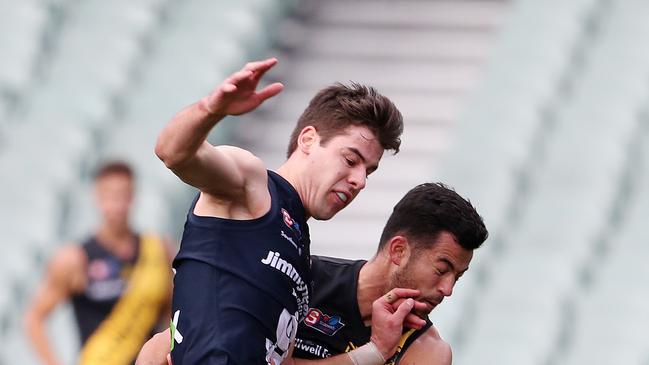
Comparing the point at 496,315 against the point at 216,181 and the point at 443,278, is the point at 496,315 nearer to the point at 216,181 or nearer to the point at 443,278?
the point at 443,278

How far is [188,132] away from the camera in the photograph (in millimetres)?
4188

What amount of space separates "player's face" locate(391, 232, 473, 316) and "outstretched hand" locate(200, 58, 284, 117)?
3.75 ft

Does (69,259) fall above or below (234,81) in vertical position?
below

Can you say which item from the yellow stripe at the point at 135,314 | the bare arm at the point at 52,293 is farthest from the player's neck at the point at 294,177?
the bare arm at the point at 52,293

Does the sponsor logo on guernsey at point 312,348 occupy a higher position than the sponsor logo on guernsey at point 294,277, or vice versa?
the sponsor logo on guernsey at point 294,277

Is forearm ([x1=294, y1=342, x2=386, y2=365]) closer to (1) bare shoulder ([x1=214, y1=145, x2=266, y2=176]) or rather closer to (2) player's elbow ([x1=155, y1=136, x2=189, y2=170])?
(1) bare shoulder ([x1=214, y1=145, x2=266, y2=176])

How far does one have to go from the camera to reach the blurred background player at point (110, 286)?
771cm

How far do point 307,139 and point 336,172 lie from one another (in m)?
0.18

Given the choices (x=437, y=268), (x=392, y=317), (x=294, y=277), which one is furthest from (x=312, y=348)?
(x=294, y=277)

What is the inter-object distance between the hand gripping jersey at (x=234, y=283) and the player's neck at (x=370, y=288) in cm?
71

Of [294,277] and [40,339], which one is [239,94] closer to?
[294,277]

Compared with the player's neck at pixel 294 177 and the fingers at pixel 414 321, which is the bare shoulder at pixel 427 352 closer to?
the fingers at pixel 414 321

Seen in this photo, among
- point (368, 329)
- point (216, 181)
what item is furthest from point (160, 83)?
point (216, 181)

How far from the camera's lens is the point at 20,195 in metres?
11.1
